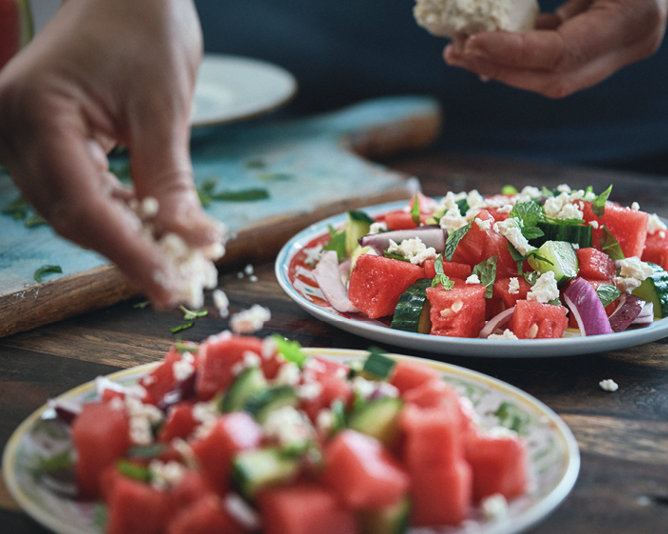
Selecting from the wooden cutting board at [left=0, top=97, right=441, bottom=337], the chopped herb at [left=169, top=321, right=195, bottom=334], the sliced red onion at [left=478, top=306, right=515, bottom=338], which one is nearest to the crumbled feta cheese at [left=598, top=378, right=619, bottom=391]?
the sliced red onion at [left=478, top=306, right=515, bottom=338]

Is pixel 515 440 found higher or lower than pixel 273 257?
higher

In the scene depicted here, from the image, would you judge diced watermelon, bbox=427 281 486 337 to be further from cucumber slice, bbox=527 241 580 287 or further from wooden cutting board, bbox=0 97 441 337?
wooden cutting board, bbox=0 97 441 337

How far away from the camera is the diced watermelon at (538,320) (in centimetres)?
135

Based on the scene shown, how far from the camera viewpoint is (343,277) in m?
1.66

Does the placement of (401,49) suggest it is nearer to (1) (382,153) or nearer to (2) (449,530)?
(1) (382,153)

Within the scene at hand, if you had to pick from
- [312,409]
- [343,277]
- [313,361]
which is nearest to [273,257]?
[343,277]

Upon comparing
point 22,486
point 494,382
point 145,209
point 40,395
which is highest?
point 145,209

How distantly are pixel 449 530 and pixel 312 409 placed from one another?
238 mm

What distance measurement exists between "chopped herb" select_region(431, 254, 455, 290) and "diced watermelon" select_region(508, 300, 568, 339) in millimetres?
150

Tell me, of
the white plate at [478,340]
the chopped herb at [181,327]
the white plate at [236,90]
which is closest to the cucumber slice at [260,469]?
the white plate at [478,340]

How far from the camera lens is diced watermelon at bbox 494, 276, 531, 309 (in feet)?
4.73

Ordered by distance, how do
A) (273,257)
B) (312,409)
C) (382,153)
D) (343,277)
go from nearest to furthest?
1. (312,409)
2. (343,277)
3. (273,257)
4. (382,153)

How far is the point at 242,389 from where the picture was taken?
914mm

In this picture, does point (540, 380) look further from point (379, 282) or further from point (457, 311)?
point (379, 282)
